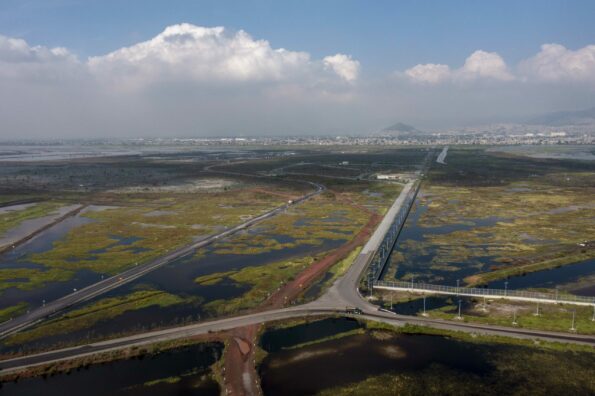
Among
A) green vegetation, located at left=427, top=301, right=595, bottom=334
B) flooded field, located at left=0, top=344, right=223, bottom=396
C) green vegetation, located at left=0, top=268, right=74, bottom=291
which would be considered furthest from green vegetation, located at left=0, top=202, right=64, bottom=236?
green vegetation, located at left=427, top=301, right=595, bottom=334

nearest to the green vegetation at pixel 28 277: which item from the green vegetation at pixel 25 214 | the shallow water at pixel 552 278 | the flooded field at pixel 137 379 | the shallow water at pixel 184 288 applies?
the shallow water at pixel 184 288

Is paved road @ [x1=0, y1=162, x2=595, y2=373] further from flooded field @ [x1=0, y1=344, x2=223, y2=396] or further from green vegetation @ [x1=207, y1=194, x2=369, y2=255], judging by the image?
green vegetation @ [x1=207, y1=194, x2=369, y2=255]

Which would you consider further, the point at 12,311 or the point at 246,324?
the point at 12,311

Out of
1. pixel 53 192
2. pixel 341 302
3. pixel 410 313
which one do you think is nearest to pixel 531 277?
pixel 410 313

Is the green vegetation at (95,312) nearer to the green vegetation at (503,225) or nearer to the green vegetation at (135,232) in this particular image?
the green vegetation at (135,232)

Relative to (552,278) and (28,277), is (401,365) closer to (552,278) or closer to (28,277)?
(552,278)

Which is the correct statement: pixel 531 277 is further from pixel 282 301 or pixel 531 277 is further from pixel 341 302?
pixel 282 301

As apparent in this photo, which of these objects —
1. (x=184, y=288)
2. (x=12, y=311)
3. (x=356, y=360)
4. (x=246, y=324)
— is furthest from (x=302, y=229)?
(x=12, y=311)
